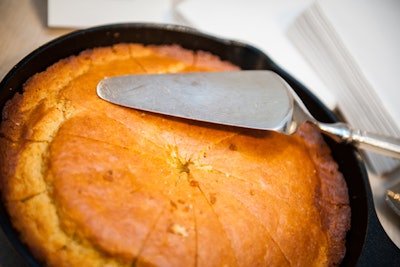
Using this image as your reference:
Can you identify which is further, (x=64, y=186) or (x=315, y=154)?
(x=315, y=154)

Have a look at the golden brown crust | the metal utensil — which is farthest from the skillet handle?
the metal utensil

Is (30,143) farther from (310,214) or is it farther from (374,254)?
(374,254)

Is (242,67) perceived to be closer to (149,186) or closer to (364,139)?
(364,139)

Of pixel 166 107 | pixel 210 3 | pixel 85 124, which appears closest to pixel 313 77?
pixel 210 3

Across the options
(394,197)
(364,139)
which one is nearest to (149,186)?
(364,139)

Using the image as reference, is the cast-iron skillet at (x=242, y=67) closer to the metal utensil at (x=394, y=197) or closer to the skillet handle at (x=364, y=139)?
the skillet handle at (x=364, y=139)
